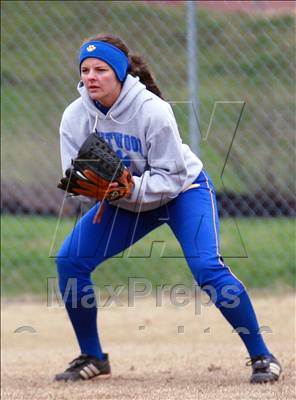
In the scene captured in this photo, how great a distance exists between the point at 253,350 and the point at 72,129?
4.30 ft

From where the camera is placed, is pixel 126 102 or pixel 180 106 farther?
pixel 180 106

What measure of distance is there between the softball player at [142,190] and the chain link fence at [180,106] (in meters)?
2.05

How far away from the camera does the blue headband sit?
4.05 metres

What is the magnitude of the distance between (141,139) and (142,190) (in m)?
0.23

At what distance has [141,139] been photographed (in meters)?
4.11

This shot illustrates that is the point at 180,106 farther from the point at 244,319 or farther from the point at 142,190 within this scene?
the point at 244,319

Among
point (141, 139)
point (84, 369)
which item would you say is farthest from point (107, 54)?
point (84, 369)

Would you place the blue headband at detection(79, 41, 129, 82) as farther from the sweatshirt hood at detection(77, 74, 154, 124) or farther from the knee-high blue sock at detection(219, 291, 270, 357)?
the knee-high blue sock at detection(219, 291, 270, 357)

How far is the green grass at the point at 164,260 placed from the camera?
22.2 feet

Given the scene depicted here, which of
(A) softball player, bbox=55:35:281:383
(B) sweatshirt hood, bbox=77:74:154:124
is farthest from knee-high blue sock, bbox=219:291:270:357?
(B) sweatshirt hood, bbox=77:74:154:124

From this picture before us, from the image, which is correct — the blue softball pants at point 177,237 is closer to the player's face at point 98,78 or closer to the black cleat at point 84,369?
the black cleat at point 84,369

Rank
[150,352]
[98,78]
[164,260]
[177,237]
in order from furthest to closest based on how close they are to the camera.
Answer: [164,260] < [150,352] < [177,237] < [98,78]

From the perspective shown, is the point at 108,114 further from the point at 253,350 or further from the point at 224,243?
the point at 224,243

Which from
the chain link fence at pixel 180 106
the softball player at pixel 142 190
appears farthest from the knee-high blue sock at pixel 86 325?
the chain link fence at pixel 180 106
